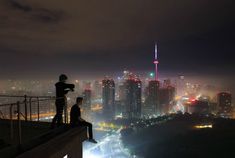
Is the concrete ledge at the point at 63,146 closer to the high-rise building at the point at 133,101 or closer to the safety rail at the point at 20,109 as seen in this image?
the safety rail at the point at 20,109

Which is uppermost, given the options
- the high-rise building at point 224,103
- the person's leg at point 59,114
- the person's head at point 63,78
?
the person's head at point 63,78

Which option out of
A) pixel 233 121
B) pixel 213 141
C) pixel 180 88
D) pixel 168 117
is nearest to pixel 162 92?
pixel 168 117

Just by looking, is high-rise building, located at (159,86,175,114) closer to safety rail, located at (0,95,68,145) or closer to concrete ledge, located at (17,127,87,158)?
safety rail, located at (0,95,68,145)

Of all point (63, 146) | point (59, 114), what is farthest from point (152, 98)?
point (63, 146)

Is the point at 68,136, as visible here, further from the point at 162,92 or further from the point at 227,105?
the point at 227,105

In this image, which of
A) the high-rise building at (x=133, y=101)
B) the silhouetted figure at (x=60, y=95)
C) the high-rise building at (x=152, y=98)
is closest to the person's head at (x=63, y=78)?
the silhouetted figure at (x=60, y=95)

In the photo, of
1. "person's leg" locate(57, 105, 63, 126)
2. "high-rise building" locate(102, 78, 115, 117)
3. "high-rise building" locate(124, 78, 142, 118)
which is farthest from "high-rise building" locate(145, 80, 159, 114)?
"person's leg" locate(57, 105, 63, 126)

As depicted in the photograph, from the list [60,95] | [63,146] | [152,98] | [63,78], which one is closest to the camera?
[63,146]

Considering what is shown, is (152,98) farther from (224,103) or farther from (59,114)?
(59,114)

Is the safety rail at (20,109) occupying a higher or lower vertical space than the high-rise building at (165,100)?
higher
